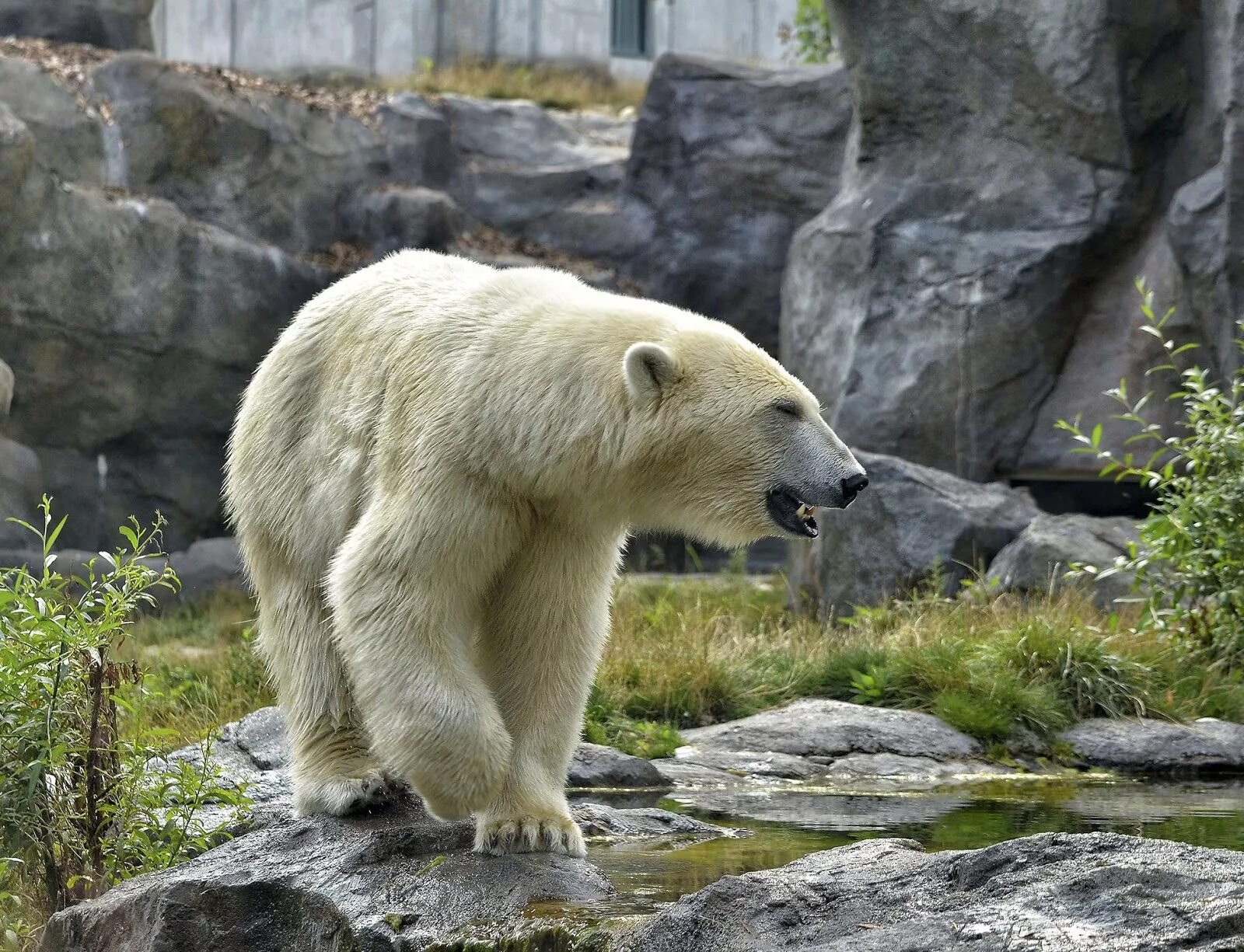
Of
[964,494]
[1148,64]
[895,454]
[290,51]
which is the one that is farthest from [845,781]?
[290,51]

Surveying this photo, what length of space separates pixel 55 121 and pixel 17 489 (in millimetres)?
3831

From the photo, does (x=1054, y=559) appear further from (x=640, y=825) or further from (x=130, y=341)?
(x=130, y=341)

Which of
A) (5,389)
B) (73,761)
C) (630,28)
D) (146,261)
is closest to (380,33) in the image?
(630,28)

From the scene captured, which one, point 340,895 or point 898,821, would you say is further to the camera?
point 898,821

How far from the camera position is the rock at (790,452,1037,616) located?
9.32 meters

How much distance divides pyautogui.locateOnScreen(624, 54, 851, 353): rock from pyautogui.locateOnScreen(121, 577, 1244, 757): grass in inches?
301

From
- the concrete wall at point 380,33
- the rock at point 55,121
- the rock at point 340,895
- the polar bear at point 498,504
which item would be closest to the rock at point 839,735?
the polar bear at point 498,504

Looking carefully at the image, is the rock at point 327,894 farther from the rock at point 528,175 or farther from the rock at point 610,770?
the rock at point 528,175

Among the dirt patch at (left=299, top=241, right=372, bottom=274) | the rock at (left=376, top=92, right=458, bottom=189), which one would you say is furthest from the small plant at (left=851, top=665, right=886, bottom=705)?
the rock at (left=376, top=92, right=458, bottom=189)

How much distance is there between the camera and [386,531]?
3.53 meters

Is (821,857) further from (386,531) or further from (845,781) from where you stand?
(845,781)

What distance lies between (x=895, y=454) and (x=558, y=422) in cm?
785

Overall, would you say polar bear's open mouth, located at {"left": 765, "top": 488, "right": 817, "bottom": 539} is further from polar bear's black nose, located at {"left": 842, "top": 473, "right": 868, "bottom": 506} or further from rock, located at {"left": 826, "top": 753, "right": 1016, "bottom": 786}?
rock, located at {"left": 826, "top": 753, "right": 1016, "bottom": 786}

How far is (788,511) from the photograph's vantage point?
12.0 ft
